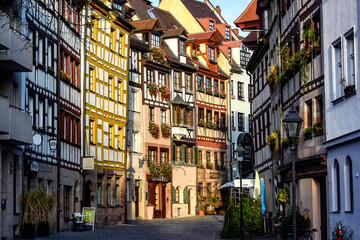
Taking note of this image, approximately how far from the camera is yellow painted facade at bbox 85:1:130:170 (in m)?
43.0

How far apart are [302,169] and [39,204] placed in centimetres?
918

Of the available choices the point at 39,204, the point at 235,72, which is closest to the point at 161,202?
the point at 235,72

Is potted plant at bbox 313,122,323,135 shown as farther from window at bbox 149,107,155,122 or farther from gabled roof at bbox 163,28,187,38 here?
→ gabled roof at bbox 163,28,187,38

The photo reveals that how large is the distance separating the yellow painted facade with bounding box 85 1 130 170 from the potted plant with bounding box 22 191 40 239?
14343 mm

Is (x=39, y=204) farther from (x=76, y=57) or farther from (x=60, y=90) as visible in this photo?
(x=76, y=57)

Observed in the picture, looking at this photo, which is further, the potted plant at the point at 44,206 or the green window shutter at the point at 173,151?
the green window shutter at the point at 173,151

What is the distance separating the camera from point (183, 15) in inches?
2776

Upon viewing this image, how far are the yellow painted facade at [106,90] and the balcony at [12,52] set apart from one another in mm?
14410

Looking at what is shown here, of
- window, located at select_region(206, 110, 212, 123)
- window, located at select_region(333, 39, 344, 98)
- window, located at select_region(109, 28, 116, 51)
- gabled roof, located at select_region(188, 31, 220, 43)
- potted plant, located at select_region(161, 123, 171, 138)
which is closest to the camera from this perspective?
window, located at select_region(333, 39, 344, 98)

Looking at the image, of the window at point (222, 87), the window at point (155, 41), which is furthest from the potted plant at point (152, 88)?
the window at point (222, 87)

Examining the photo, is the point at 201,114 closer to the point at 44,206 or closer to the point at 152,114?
the point at 152,114

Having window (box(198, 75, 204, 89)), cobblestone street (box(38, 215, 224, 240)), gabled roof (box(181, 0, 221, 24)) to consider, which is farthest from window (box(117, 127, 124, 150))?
gabled roof (box(181, 0, 221, 24))

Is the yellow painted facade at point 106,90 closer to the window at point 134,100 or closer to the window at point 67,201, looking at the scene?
the window at point 134,100

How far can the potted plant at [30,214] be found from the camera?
27.3 m
